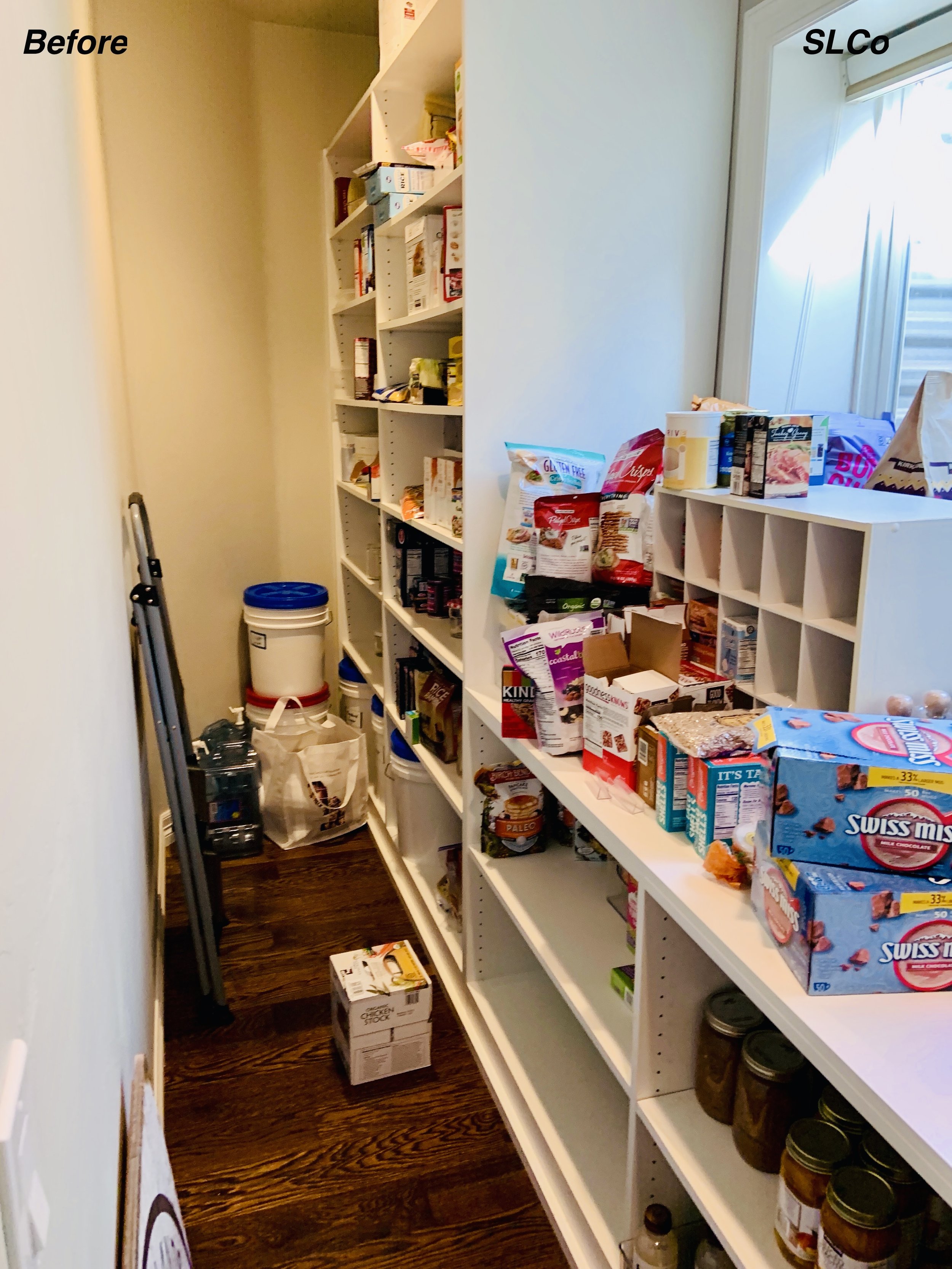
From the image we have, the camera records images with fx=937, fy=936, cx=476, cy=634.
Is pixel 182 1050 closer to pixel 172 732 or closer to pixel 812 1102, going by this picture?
pixel 172 732

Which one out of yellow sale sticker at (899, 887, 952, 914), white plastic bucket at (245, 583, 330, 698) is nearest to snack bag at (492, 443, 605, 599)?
yellow sale sticker at (899, 887, 952, 914)

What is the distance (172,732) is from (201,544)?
1466 millimetres

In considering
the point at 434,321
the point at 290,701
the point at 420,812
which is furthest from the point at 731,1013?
the point at 290,701

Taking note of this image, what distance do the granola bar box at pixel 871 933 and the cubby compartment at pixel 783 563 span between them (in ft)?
1.74

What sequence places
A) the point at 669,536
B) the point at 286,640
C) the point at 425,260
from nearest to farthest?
the point at 669,536 → the point at 425,260 → the point at 286,640

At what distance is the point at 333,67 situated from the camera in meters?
3.37

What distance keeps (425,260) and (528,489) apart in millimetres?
738

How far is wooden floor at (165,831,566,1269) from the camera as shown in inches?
67.6

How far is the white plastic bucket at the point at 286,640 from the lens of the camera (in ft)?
11.2

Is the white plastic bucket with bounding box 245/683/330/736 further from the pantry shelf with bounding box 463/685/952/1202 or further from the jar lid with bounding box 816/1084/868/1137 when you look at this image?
the jar lid with bounding box 816/1084/868/1137

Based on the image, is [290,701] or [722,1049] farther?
[290,701]

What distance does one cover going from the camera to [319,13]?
3188mm

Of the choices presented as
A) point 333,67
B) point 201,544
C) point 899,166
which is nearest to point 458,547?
point 899,166

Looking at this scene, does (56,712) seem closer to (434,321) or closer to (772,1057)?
(772,1057)
